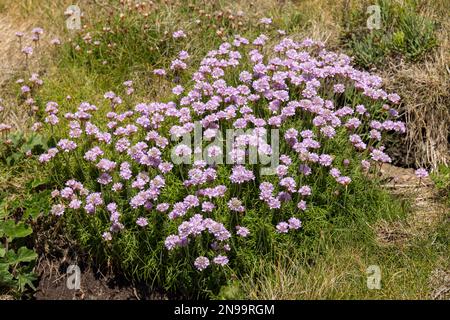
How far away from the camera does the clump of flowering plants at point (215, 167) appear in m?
4.25

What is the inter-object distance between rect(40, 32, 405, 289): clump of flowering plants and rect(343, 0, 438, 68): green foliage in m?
0.62

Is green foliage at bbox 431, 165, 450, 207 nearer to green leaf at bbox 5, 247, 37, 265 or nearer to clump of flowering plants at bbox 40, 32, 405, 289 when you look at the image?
clump of flowering plants at bbox 40, 32, 405, 289

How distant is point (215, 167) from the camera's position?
451cm

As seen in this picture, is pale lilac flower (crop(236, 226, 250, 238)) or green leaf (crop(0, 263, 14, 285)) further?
green leaf (crop(0, 263, 14, 285))

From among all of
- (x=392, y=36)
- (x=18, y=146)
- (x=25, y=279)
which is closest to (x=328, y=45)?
(x=392, y=36)

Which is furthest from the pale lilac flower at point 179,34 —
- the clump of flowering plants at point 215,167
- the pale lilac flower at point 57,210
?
the pale lilac flower at point 57,210

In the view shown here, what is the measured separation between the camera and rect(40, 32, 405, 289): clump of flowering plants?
4250 mm

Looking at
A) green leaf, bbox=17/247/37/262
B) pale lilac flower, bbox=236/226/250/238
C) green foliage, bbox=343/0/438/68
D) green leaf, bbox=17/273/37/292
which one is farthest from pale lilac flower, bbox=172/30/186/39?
green leaf, bbox=17/273/37/292

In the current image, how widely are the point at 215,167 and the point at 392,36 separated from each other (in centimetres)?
248

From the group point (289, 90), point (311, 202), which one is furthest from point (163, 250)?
point (289, 90)

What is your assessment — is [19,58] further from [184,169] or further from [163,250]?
[163,250]

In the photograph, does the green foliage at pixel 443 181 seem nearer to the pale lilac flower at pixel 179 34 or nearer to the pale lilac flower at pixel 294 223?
the pale lilac flower at pixel 294 223

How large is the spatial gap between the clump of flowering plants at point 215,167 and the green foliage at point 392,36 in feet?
2.04

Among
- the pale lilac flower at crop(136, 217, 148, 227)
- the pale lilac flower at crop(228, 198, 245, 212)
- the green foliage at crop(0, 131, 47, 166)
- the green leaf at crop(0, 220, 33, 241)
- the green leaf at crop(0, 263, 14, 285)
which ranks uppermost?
the green foliage at crop(0, 131, 47, 166)
